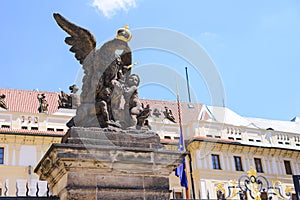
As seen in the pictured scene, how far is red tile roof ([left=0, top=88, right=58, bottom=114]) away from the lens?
32031 mm

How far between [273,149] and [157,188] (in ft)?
99.6

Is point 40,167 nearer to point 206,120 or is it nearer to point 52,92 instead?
point 206,120

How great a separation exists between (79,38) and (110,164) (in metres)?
2.12

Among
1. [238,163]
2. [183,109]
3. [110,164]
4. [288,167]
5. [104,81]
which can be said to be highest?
[183,109]

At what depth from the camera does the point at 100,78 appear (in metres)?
6.36

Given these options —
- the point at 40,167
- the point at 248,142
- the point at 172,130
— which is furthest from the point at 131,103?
the point at 248,142

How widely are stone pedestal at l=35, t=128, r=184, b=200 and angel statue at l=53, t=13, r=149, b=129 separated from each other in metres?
0.30

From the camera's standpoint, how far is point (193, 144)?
3189 centimetres

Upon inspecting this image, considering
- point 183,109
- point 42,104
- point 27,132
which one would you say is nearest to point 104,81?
point 27,132

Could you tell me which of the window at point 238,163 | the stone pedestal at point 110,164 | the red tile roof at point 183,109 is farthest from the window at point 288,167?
the stone pedestal at point 110,164

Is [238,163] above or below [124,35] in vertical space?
above

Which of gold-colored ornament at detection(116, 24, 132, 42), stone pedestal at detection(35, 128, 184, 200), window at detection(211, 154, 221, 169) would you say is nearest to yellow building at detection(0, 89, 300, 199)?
window at detection(211, 154, 221, 169)

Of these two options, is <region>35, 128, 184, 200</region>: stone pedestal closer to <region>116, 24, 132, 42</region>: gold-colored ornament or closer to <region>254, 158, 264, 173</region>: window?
<region>116, 24, 132, 42</region>: gold-colored ornament

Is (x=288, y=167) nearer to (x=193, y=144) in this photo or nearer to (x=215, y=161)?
(x=215, y=161)
